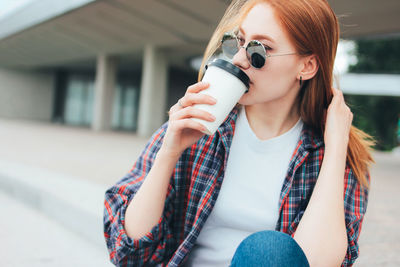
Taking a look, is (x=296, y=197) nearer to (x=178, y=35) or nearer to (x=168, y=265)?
(x=168, y=265)

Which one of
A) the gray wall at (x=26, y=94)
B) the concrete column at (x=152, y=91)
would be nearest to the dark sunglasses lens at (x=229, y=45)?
the concrete column at (x=152, y=91)

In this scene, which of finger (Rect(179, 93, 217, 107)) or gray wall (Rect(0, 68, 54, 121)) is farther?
gray wall (Rect(0, 68, 54, 121))

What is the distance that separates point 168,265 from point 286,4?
1.03m

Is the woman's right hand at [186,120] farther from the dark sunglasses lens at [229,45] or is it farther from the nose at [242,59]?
the dark sunglasses lens at [229,45]

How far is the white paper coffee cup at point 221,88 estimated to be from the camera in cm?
101

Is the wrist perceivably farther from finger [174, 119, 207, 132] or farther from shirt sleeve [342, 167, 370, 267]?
shirt sleeve [342, 167, 370, 267]

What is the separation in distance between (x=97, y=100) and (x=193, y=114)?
1792cm

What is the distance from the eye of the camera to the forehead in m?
1.17

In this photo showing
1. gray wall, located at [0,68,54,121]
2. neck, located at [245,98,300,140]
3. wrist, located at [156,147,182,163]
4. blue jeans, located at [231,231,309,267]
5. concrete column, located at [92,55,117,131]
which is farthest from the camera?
gray wall, located at [0,68,54,121]

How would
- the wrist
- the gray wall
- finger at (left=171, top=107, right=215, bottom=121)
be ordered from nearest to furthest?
finger at (left=171, top=107, right=215, bottom=121), the wrist, the gray wall

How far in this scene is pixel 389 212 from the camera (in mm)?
3410

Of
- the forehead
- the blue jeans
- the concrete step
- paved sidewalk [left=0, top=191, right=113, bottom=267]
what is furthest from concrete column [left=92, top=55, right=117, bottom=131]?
the blue jeans

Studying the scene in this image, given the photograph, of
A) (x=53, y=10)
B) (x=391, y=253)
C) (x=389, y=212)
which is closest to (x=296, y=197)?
(x=391, y=253)

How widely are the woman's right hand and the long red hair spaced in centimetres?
29
